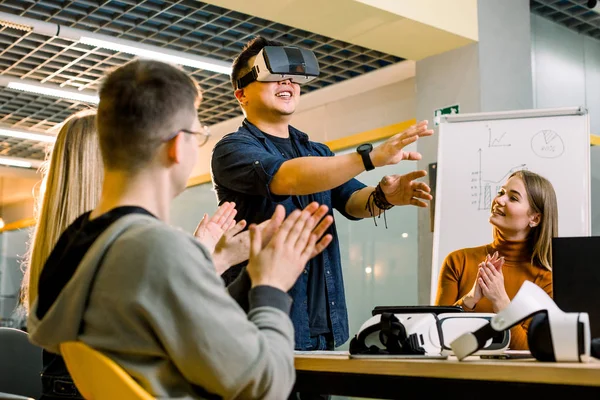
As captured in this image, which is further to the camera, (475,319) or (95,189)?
(95,189)

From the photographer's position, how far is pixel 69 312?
1.18 meters

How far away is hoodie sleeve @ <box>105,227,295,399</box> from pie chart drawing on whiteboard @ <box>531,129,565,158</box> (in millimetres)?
2988

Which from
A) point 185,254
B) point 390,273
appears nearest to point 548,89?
point 390,273

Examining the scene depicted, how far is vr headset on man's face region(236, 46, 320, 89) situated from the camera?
2.47 metres

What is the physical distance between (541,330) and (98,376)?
0.72m

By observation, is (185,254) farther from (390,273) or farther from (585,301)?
(390,273)

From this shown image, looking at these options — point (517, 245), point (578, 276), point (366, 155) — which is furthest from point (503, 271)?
point (578, 276)

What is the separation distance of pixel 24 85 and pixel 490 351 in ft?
18.2

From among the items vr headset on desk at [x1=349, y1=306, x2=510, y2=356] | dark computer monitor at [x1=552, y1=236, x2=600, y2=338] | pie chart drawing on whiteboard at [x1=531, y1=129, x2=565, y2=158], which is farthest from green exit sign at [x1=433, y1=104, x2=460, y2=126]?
vr headset on desk at [x1=349, y1=306, x2=510, y2=356]

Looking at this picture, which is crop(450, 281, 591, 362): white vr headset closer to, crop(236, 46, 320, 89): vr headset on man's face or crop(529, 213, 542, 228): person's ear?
crop(236, 46, 320, 89): vr headset on man's face

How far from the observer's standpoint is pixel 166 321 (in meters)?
1.12

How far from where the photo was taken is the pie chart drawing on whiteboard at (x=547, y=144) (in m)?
3.83

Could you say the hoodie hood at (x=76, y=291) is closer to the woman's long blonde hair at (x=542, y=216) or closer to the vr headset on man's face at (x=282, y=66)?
the vr headset on man's face at (x=282, y=66)

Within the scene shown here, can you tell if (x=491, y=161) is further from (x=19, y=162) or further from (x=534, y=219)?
(x=19, y=162)
